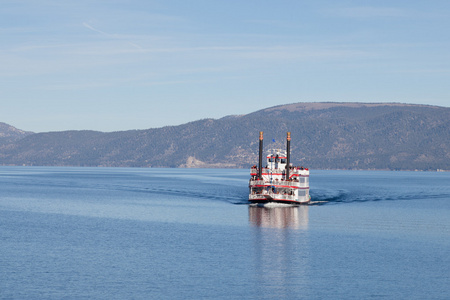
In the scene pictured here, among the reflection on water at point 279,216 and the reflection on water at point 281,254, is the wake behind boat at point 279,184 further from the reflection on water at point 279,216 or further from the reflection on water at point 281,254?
the reflection on water at point 281,254

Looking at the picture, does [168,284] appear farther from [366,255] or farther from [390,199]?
[390,199]

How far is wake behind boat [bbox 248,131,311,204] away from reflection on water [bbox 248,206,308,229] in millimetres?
2175

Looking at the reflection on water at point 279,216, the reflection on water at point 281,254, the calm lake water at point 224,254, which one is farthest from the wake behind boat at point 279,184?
the reflection on water at point 281,254

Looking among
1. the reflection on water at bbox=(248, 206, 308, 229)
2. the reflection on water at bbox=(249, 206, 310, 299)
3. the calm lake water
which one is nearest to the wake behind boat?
the reflection on water at bbox=(248, 206, 308, 229)

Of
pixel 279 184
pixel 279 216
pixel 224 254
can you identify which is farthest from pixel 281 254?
pixel 279 184

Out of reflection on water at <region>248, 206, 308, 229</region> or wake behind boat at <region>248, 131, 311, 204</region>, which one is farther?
wake behind boat at <region>248, 131, 311, 204</region>

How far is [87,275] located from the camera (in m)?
63.4

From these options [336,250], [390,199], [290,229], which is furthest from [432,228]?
[390,199]

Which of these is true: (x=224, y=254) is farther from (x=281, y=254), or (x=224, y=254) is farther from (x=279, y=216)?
(x=279, y=216)

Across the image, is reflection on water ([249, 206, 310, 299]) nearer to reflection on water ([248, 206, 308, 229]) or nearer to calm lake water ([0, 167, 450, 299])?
reflection on water ([248, 206, 308, 229])

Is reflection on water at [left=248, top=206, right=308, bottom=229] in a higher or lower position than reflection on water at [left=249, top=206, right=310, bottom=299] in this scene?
higher

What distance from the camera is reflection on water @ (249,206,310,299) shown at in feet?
193

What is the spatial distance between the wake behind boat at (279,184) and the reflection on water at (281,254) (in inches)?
496

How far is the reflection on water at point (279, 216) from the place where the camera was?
108812 mm
